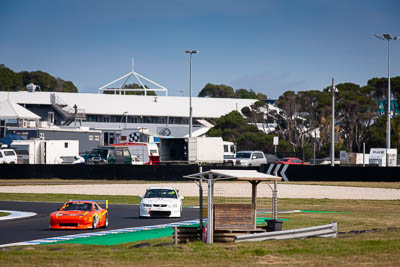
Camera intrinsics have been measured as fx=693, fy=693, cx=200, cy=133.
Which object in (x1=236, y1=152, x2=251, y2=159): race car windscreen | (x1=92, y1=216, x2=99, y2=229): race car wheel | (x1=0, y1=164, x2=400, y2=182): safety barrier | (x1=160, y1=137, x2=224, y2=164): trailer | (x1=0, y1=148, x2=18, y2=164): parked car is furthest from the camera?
(x1=236, y1=152, x2=251, y2=159): race car windscreen

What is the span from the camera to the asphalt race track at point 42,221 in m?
21.4

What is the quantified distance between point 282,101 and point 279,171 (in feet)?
190

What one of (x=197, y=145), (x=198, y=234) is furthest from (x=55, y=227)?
(x=197, y=145)

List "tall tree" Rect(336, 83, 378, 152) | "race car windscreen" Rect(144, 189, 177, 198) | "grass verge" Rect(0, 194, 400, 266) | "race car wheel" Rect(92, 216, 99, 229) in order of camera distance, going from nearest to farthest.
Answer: "grass verge" Rect(0, 194, 400, 266), "race car wheel" Rect(92, 216, 99, 229), "race car windscreen" Rect(144, 189, 177, 198), "tall tree" Rect(336, 83, 378, 152)

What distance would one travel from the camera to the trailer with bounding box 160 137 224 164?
193ft

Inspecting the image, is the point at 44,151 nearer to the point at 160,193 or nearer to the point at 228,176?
the point at 160,193

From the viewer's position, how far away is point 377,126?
98000mm

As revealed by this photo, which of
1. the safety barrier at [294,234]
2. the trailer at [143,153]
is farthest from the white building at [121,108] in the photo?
the safety barrier at [294,234]

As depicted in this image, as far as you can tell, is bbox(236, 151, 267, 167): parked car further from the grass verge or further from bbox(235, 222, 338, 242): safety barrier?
bbox(235, 222, 338, 242): safety barrier

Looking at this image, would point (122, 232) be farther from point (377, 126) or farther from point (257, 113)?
point (257, 113)

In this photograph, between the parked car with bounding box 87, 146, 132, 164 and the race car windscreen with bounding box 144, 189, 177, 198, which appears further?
the parked car with bounding box 87, 146, 132, 164

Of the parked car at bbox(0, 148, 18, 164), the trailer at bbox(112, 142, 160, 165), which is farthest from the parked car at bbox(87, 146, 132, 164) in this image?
the parked car at bbox(0, 148, 18, 164)

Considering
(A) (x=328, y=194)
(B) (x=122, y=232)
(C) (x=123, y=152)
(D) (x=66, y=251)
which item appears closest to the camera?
(D) (x=66, y=251)

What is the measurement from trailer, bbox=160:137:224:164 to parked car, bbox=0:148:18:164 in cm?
1354
